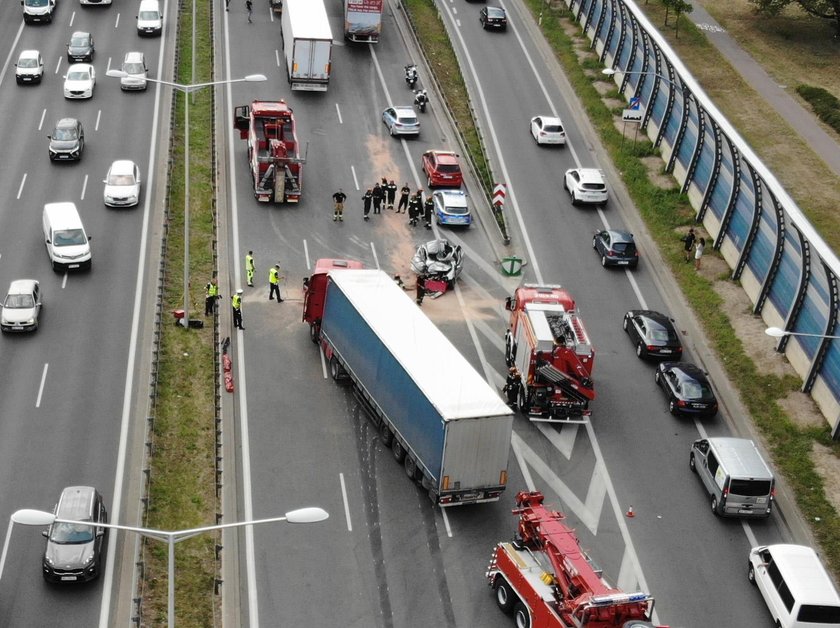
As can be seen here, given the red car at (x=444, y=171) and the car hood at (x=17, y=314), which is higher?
the red car at (x=444, y=171)

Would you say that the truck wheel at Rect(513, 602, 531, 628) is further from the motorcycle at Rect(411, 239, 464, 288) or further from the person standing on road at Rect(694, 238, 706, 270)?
the person standing on road at Rect(694, 238, 706, 270)

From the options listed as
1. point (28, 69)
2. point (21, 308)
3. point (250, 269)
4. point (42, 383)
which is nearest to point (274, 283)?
point (250, 269)

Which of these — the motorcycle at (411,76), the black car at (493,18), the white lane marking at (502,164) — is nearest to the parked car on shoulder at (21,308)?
the white lane marking at (502,164)

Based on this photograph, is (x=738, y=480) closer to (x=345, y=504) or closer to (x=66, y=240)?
(x=345, y=504)

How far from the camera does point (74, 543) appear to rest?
3528 cm

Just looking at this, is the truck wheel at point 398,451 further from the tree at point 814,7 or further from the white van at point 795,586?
the tree at point 814,7

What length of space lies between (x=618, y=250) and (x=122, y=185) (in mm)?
22415

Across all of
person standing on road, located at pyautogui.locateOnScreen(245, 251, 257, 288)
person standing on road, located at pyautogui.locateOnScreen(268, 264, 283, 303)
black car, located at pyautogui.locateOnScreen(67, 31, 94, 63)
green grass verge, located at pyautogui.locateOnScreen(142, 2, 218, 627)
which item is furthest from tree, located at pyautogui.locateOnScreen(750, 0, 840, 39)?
person standing on road, located at pyautogui.locateOnScreen(268, 264, 283, 303)

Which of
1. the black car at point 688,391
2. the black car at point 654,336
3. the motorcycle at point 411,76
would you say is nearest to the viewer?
the black car at point 688,391

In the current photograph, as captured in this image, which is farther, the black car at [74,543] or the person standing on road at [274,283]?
the person standing on road at [274,283]

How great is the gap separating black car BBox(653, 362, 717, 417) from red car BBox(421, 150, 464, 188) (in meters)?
19.5

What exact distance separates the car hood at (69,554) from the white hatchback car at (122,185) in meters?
26.5

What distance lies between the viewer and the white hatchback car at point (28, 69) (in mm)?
71750

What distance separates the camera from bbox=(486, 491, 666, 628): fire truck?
103 feet
